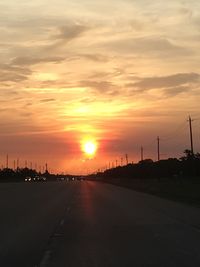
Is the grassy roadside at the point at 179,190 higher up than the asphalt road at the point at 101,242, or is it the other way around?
the grassy roadside at the point at 179,190

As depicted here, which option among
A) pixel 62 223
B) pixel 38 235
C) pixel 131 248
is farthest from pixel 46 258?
pixel 62 223

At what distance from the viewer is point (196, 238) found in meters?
17.0

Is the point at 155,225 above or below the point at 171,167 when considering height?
below

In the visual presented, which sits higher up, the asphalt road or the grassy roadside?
the grassy roadside

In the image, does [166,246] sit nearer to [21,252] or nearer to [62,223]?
[21,252]

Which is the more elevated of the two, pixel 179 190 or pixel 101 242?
pixel 179 190

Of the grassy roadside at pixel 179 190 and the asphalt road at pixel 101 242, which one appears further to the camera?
the grassy roadside at pixel 179 190

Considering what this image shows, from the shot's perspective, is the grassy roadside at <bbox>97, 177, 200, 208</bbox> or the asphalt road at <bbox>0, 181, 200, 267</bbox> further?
the grassy roadside at <bbox>97, 177, 200, 208</bbox>

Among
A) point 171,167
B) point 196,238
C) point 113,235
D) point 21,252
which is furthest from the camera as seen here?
point 171,167

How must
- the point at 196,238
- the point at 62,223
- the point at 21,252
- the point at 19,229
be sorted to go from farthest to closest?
the point at 62,223 < the point at 19,229 < the point at 196,238 < the point at 21,252

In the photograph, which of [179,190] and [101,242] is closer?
[101,242]

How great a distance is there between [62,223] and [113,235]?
5434 millimetres

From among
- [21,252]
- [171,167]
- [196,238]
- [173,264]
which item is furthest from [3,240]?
[171,167]

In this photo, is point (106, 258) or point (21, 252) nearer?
point (106, 258)
